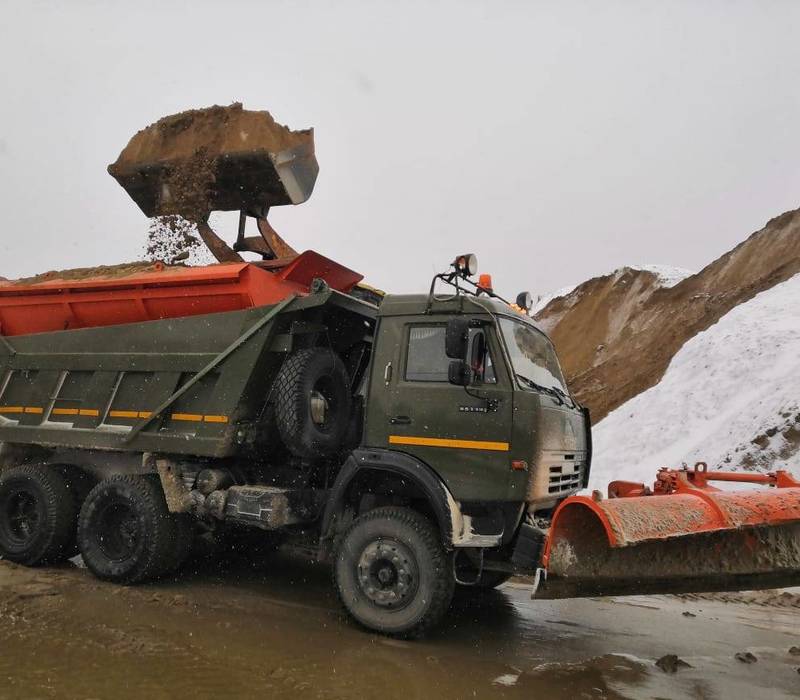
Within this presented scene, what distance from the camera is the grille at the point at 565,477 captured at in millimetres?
5184

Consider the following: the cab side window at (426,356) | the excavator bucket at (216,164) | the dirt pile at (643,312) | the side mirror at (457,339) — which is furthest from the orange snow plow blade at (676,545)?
the dirt pile at (643,312)

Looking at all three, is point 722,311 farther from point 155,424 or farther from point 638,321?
point 155,424

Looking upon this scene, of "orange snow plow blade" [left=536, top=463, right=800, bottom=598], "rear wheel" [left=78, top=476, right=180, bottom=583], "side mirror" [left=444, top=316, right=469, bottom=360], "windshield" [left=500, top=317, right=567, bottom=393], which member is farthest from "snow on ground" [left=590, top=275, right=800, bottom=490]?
"rear wheel" [left=78, top=476, right=180, bottom=583]

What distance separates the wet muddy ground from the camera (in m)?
4.04

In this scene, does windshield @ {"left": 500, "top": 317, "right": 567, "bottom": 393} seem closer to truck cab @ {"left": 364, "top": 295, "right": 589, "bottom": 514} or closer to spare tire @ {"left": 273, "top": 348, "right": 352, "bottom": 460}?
truck cab @ {"left": 364, "top": 295, "right": 589, "bottom": 514}

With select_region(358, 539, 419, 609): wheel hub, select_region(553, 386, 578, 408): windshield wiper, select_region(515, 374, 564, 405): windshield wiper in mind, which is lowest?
select_region(358, 539, 419, 609): wheel hub

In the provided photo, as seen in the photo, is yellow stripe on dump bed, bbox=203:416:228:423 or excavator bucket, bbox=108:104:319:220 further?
excavator bucket, bbox=108:104:319:220

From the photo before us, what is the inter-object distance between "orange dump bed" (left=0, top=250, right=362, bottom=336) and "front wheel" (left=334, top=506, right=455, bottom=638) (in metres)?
2.27

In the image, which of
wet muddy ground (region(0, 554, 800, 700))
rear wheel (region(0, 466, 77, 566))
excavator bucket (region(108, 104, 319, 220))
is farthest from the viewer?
excavator bucket (region(108, 104, 319, 220))

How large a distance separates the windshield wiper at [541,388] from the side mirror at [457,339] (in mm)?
499

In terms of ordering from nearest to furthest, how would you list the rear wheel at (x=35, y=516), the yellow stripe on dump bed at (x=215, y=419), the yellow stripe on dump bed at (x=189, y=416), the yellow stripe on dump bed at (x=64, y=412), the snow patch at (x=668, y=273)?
the yellow stripe on dump bed at (x=215, y=419) < the yellow stripe on dump bed at (x=189, y=416) < the rear wheel at (x=35, y=516) < the yellow stripe on dump bed at (x=64, y=412) < the snow patch at (x=668, y=273)

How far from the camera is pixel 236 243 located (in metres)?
8.38

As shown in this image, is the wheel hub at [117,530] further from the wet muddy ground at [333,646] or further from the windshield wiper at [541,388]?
the windshield wiper at [541,388]

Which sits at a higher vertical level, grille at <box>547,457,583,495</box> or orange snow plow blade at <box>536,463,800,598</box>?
grille at <box>547,457,583,495</box>
